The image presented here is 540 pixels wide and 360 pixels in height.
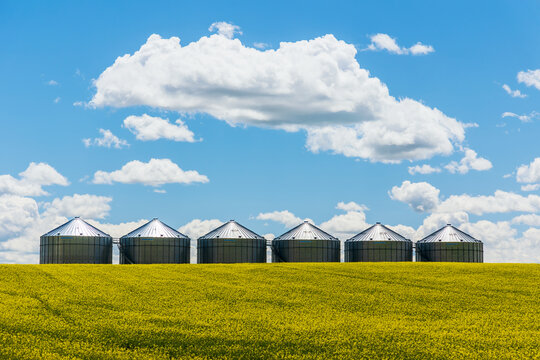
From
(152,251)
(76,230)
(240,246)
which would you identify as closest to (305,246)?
(240,246)

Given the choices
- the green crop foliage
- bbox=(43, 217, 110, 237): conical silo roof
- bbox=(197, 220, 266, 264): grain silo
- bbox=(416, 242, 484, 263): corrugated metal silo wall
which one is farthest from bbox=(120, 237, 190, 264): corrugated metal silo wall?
bbox=(416, 242, 484, 263): corrugated metal silo wall

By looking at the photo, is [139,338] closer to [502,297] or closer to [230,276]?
[230,276]

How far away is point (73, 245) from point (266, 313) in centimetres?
4959

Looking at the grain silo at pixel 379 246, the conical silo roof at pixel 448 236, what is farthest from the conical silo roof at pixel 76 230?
the conical silo roof at pixel 448 236

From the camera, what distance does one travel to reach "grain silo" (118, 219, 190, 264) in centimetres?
8156

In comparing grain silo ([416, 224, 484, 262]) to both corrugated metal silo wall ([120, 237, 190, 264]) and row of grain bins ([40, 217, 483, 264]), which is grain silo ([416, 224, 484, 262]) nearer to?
row of grain bins ([40, 217, 483, 264])

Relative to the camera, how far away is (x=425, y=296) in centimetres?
4631

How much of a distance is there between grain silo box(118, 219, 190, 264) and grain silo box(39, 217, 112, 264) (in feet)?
10.3

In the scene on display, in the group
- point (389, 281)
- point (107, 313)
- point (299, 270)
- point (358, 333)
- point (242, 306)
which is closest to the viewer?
point (358, 333)

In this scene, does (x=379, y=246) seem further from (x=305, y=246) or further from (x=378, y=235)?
(x=305, y=246)

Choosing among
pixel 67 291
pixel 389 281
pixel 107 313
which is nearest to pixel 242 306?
pixel 107 313

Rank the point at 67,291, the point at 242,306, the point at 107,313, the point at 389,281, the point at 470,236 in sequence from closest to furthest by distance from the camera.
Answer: the point at 107,313 → the point at 242,306 → the point at 67,291 → the point at 389,281 → the point at 470,236

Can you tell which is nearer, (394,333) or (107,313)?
(394,333)

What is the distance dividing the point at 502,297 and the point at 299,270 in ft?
63.8
